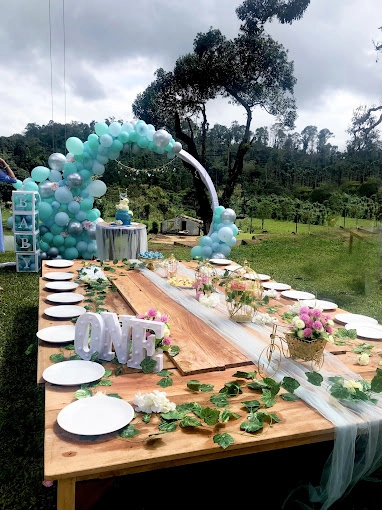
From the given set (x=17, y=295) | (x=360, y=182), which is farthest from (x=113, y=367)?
(x=360, y=182)

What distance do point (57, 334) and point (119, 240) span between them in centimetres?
437

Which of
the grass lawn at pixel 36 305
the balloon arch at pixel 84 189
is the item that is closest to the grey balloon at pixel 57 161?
the balloon arch at pixel 84 189

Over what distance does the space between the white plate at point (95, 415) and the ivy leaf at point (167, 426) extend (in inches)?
4.4

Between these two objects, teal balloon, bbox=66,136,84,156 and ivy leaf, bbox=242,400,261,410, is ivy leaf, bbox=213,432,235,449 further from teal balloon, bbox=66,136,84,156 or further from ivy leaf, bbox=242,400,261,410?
teal balloon, bbox=66,136,84,156

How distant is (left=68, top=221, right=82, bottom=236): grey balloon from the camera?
7324mm

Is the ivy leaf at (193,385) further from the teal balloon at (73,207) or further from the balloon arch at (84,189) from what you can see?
the teal balloon at (73,207)

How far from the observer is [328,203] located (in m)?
13.8

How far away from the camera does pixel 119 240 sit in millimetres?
6637

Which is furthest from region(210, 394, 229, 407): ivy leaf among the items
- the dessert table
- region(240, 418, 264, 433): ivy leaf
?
the dessert table

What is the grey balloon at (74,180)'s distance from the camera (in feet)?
23.5

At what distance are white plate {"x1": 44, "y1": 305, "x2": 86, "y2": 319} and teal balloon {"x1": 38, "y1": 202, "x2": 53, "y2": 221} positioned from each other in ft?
15.5

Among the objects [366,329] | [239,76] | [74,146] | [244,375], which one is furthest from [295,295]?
[239,76]

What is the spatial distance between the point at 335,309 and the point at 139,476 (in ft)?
5.71

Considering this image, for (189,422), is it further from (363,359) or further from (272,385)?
(363,359)
